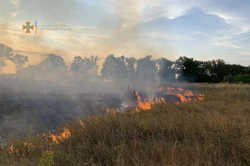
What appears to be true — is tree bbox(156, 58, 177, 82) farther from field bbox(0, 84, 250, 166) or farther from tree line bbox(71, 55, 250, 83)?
field bbox(0, 84, 250, 166)

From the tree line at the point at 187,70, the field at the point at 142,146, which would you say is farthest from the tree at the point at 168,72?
the field at the point at 142,146

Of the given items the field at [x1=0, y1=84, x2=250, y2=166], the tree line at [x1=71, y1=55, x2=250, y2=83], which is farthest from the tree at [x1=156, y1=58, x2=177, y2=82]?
the field at [x1=0, y1=84, x2=250, y2=166]

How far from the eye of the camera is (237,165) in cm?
345

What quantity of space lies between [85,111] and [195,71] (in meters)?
36.3

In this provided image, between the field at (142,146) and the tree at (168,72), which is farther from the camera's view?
the tree at (168,72)

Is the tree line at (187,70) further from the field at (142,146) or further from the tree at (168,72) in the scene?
the field at (142,146)

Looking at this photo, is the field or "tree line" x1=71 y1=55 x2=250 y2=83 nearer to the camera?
the field

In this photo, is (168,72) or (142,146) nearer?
(142,146)

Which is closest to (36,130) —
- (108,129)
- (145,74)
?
(108,129)

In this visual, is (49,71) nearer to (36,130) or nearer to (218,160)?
(36,130)

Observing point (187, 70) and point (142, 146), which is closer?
point (142, 146)


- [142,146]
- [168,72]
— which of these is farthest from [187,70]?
[142,146]

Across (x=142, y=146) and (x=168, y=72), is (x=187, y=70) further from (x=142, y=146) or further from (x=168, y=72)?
(x=142, y=146)

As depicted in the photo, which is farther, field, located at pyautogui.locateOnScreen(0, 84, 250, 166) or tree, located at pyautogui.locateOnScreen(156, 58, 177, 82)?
tree, located at pyautogui.locateOnScreen(156, 58, 177, 82)
